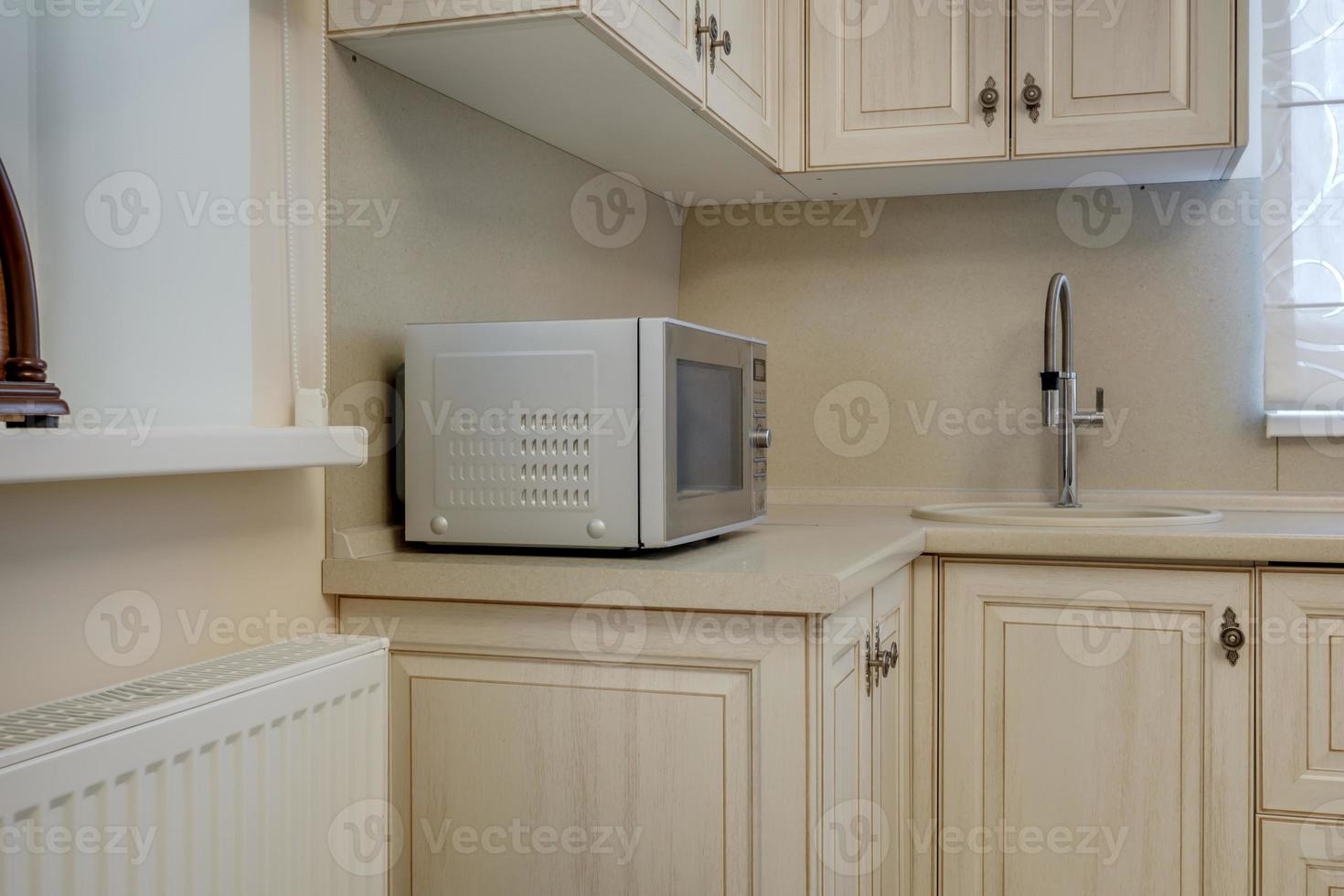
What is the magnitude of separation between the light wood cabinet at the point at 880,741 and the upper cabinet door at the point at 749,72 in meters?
0.72

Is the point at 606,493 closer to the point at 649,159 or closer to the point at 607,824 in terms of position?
the point at 607,824

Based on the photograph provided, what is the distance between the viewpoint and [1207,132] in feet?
6.16

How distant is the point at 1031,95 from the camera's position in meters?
1.95

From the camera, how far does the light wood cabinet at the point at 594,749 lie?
3.95ft

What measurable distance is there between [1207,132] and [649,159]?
2.96 feet

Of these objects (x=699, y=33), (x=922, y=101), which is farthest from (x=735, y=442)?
(x=922, y=101)

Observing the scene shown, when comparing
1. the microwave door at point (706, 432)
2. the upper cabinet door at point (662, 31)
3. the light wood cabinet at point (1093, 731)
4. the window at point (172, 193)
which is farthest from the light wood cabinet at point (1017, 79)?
the window at point (172, 193)

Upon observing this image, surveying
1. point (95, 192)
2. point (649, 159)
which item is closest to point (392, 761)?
point (95, 192)

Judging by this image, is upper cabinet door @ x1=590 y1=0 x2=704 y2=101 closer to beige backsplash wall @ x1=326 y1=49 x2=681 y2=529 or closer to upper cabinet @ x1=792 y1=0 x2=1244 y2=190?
beige backsplash wall @ x1=326 y1=49 x2=681 y2=529

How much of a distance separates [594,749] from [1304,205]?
5.45 feet

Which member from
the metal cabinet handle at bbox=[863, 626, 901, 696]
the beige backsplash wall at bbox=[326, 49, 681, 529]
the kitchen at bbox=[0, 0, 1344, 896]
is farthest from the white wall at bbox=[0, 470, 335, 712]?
the metal cabinet handle at bbox=[863, 626, 901, 696]

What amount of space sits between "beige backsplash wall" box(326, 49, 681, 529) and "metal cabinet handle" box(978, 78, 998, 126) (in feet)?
2.21

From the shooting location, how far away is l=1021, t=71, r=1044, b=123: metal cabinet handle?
6.40 ft

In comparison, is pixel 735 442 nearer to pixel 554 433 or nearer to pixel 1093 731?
pixel 554 433
